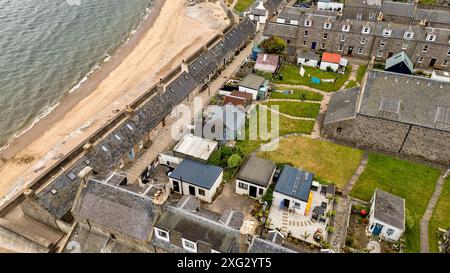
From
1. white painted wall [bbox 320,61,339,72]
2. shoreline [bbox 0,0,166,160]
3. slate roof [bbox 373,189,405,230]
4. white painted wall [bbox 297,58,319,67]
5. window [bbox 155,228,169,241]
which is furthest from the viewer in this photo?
white painted wall [bbox 297,58,319,67]

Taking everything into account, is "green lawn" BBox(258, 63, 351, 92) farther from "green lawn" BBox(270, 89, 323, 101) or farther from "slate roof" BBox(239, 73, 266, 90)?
"slate roof" BBox(239, 73, 266, 90)

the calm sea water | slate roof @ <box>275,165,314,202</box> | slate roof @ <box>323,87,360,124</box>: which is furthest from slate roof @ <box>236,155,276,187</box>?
the calm sea water

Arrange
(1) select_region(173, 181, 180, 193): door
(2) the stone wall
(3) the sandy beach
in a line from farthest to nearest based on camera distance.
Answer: (3) the sandy beach → (2) the stone wall → (1) select_region(173, 181, 180, 193): door

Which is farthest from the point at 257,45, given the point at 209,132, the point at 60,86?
the point at 60,86

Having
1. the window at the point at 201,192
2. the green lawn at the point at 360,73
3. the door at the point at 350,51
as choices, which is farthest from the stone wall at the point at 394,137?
the door at the point at 350,51

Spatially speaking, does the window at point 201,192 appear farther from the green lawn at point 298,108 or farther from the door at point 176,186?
the green lawn at point 298,108

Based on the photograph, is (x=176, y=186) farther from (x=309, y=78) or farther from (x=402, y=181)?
(x=309, y=78)

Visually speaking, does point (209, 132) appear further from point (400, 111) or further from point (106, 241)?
point (400, 111)
